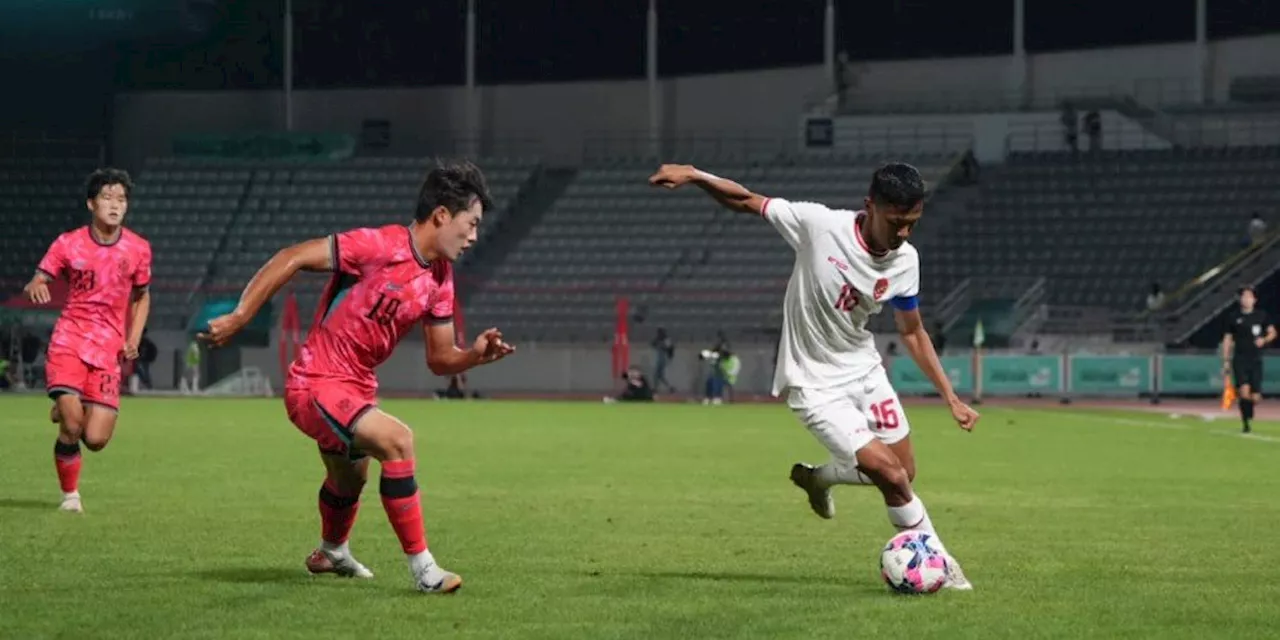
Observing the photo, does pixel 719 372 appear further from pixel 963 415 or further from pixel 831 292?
pixel 831 292

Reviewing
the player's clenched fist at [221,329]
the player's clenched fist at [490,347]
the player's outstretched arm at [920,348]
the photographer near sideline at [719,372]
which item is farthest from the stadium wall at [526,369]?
the player's clenched fist at [221,329]

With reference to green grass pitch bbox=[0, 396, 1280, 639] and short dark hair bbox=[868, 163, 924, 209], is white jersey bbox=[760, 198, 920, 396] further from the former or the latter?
green grass pitch bbox=[0, 396, 1280, 639]

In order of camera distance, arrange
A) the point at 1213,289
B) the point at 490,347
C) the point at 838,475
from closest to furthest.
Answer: the point at 490,347 → the point at 838,475 → the point at 1213,289

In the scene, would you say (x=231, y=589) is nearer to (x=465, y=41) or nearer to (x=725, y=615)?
(x=725, y=615)

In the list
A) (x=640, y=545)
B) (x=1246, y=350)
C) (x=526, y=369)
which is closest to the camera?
(x=640, y=545)

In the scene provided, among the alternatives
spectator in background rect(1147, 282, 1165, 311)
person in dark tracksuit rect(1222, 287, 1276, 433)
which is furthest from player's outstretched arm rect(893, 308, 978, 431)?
spectator in background rect(1147, 282, 1165, 311)

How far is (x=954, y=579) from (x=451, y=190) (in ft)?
10.6

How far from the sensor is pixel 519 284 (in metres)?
54.8

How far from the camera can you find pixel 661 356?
49750 millimetres

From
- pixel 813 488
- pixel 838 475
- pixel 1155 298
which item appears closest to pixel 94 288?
pixel 813 488

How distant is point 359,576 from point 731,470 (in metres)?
10.9

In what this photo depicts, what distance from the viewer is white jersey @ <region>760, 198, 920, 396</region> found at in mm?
11031

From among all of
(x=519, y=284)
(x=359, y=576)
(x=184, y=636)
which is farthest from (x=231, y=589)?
(x=519, y=284)

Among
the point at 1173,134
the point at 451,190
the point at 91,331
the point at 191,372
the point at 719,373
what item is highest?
the point at 1173,134
